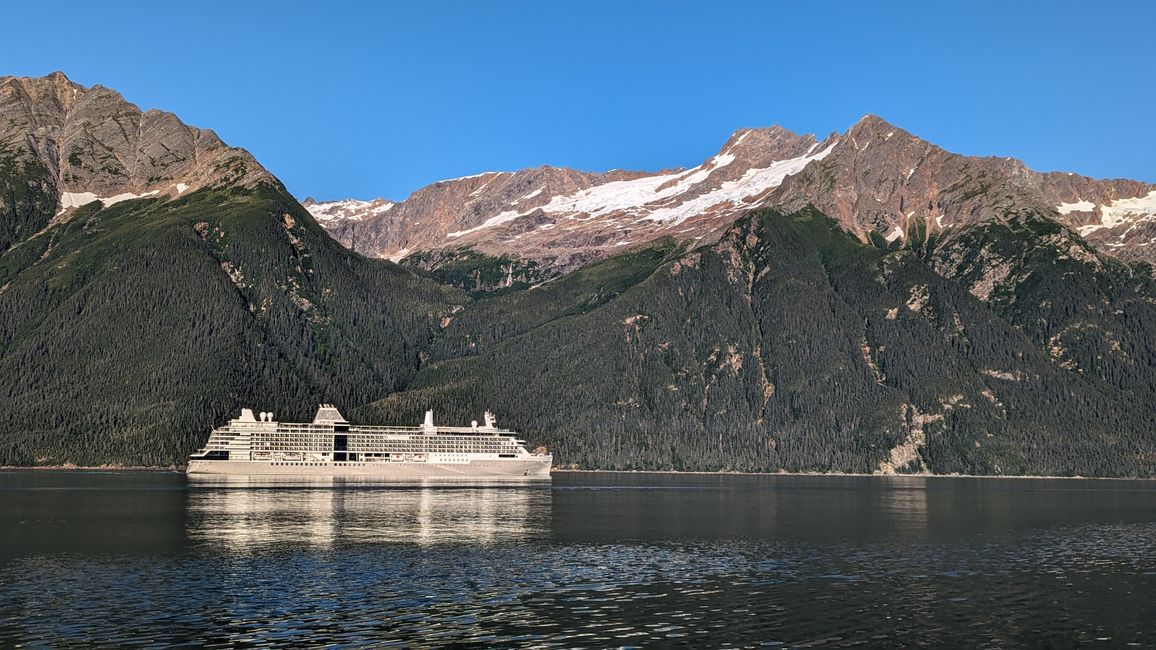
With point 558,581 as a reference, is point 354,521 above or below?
above

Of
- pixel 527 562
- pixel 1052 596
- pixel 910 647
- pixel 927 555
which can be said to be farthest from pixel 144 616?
pixel 927 555

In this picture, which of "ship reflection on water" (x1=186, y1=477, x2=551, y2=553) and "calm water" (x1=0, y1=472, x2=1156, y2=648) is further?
"ship reflection on water" (x1=186, y1=477, x2=551, y2=553)

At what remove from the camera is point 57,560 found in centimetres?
10006

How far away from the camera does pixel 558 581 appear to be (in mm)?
91875

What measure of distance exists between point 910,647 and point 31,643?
169 ft

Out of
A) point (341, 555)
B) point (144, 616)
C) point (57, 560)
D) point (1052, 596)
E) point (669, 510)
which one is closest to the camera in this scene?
point (144, 616)

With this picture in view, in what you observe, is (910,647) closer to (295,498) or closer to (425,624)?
(425,624)

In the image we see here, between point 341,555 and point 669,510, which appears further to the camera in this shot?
point 669,510

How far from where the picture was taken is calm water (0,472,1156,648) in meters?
70.0

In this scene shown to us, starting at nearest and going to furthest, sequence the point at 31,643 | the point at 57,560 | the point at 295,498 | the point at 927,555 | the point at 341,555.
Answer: the point at 31,643 → the point at 57,560 → the point at 341,555 → the point at 927,555 → the point at 295,498

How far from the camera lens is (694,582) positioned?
93.1 m

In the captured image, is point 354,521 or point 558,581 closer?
point 558,581

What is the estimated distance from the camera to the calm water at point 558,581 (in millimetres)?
70000

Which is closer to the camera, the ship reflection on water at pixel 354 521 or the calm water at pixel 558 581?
the calm water at pixel 558 581
